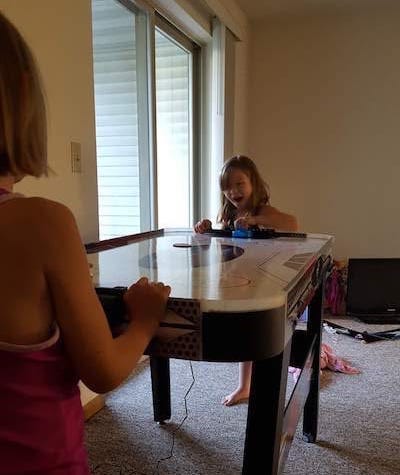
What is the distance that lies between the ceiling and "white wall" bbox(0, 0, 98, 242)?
1929 mm

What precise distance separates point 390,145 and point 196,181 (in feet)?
5.11

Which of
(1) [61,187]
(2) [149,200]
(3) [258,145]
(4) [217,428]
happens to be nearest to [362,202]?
(3) [258,145]

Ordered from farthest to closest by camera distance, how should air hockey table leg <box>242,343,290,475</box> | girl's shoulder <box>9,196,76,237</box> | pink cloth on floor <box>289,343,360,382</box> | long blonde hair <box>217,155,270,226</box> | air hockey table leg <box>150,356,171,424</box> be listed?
pink cloth on floor <box>289,343,360,382</box>
long blonde hair <box>217,155,270,226</box>
air hockey table leg <box>150,356,171,424</box>
air hockey table leg <box>242,343,290,475</box>
girl's shoulder <box>9,196,76,237</box>

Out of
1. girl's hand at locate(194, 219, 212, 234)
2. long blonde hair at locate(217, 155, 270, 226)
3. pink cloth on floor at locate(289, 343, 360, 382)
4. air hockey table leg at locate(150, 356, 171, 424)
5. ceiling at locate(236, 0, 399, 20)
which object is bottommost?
pink cloth on floor at locate(289, 343, 360, 382)

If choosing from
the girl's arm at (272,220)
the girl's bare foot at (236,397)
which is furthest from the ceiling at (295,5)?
the girl's bare foot at (236,397)

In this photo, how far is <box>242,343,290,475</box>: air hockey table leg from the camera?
33.0 inches

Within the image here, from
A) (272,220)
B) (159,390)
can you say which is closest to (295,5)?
(272,220)

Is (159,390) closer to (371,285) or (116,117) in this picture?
(116,117)

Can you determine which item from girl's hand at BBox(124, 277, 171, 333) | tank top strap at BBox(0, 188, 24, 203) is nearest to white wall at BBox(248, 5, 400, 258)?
girl's hand at BBox(124, 277, 171, 333)

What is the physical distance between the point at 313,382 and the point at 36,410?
1266 mm

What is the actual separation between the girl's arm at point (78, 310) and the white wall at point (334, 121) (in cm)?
312

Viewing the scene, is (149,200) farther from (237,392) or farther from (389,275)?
(389,275)

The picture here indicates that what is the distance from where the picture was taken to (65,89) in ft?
5.10

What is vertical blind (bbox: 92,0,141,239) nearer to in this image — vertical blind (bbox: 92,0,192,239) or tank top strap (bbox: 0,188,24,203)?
vertical blind (bbox: 92,0,192,239)
